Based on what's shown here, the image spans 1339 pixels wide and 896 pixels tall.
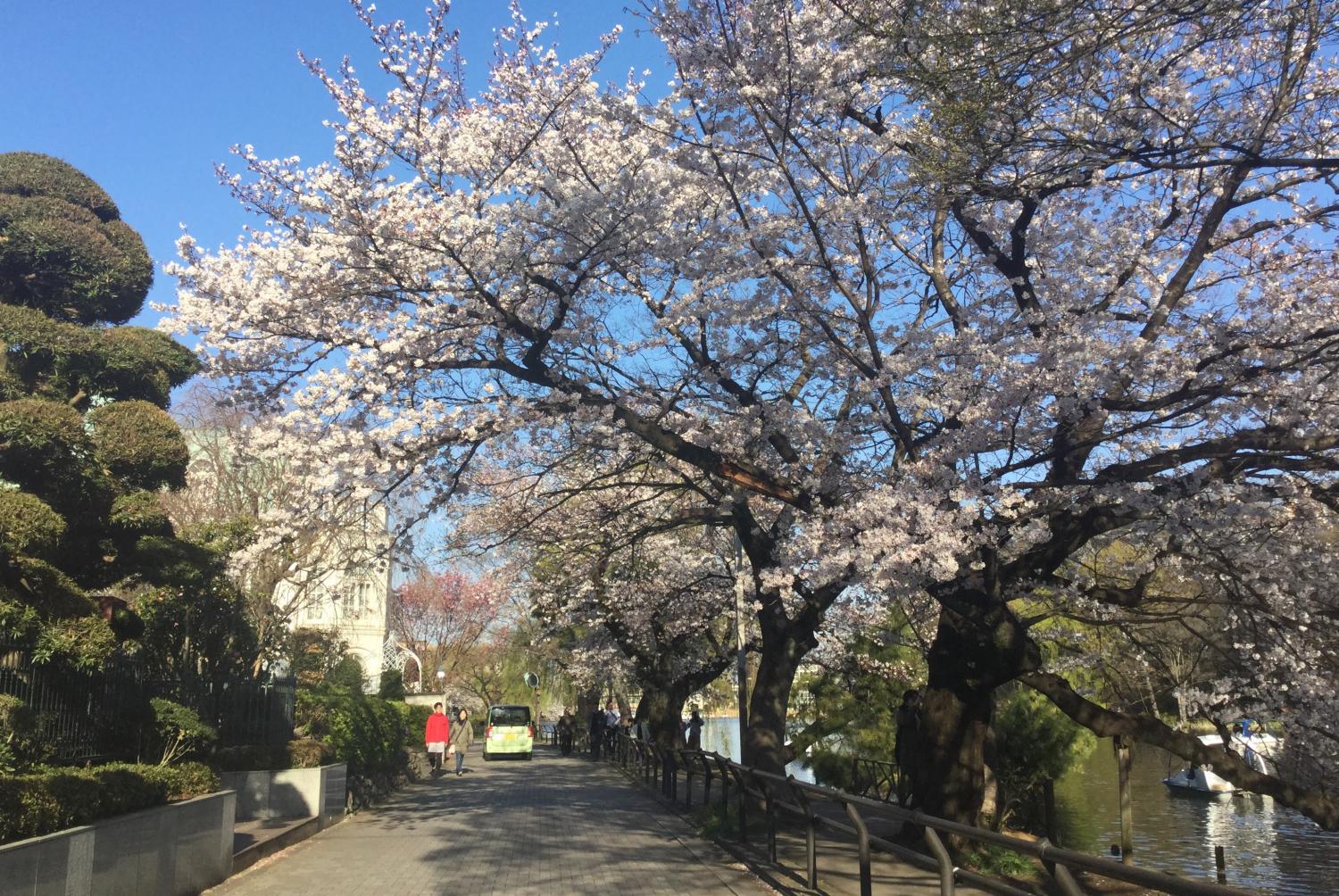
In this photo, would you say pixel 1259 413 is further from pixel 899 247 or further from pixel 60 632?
pixel 60 632

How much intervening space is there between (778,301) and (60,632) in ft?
25.2

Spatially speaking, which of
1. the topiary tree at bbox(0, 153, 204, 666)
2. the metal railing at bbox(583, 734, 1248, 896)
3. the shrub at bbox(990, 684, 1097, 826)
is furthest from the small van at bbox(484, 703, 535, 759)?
the topiary tree at bbox(0, 153, 204, 666)

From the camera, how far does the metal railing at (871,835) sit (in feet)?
15.6

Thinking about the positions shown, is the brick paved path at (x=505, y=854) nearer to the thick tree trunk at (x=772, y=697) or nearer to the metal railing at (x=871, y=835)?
the metal railing at (x=871, y=835)

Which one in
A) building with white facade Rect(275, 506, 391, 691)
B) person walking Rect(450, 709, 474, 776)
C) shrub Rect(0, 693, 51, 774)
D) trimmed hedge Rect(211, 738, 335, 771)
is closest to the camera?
shrub Rect(0, 693, 51, 774)

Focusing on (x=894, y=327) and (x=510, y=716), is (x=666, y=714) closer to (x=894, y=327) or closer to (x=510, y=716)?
(x=510, y=716)

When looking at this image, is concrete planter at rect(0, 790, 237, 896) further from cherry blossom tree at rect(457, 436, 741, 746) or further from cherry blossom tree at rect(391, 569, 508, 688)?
cherry blossom tree at rect(391, 569, 508, 688)

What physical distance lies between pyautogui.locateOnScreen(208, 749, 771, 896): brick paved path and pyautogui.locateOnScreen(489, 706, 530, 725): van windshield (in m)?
16.8

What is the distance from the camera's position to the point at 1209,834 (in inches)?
862

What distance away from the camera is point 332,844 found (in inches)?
521

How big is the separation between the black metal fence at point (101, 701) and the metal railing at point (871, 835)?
6409mm

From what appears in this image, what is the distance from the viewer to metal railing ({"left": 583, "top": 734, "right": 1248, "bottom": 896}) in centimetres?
475

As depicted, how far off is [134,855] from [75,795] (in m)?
1.08

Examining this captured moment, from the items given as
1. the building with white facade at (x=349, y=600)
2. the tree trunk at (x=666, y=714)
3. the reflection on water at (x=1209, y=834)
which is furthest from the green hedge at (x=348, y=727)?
the reflection on water at (x=1209, y=834)
